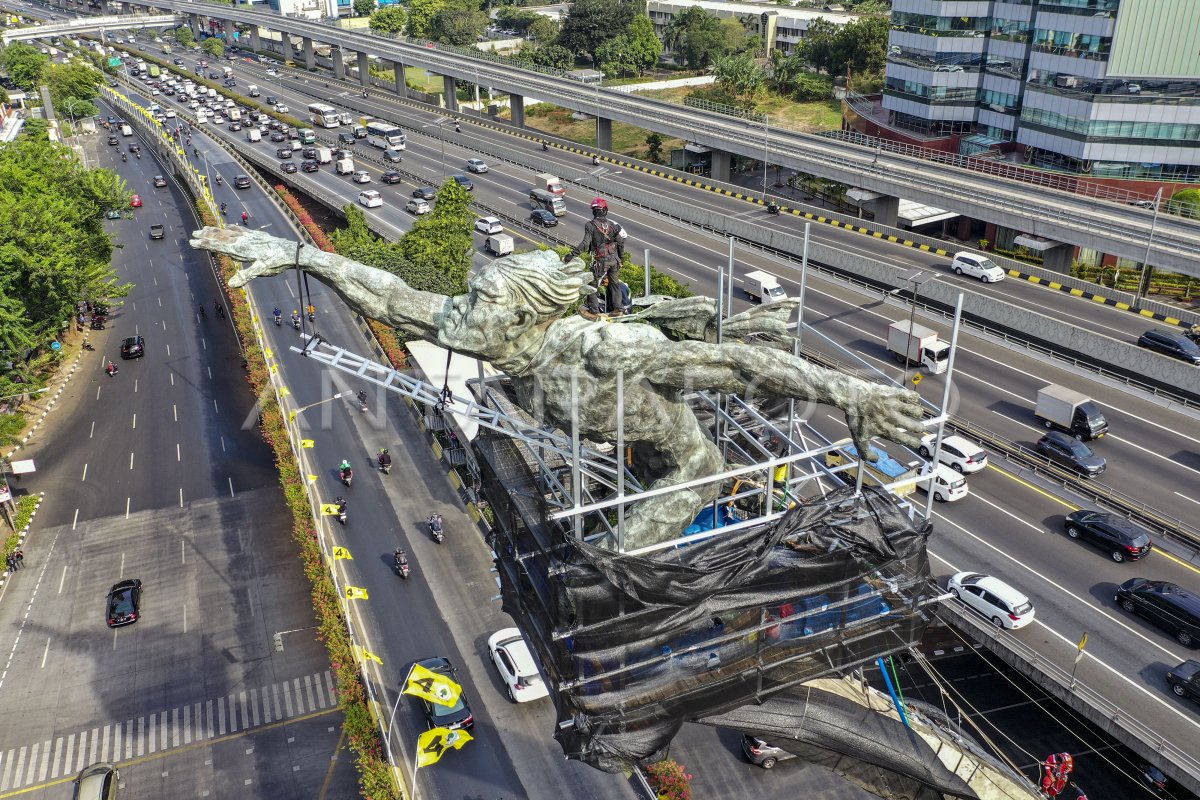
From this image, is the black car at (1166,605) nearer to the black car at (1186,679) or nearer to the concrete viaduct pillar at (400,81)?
the black car at (1186,679)

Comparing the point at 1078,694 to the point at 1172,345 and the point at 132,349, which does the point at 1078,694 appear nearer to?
the point at 1172,345

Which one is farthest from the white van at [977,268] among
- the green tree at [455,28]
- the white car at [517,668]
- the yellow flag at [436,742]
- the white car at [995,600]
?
the green tree at [455,28]

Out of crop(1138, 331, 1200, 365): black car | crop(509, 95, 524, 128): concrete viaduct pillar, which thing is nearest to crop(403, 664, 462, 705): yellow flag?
crop(1138, 331, 1200, 365): black car

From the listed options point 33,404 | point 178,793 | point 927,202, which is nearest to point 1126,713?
point 178,793

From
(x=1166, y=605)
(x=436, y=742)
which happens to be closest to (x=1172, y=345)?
(x=1166, y=605)

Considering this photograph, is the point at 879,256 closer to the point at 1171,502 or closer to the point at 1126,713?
the point at 1171,502

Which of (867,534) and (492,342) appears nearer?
(492,342)

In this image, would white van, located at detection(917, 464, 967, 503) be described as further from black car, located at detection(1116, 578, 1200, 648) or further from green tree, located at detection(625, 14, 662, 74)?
green tree, located at detection(625, 14, 662, 74)
